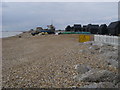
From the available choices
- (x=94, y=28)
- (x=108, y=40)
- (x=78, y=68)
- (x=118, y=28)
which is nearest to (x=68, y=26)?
(x=94, y=28)

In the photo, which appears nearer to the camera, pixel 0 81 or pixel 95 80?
pixel 95 80

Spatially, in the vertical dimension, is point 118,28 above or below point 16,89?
above

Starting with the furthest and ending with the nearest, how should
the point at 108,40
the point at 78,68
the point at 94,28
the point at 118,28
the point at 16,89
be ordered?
the point at 94,28, the point at 118,28, the point at 108,40, the point at 78,68, the point at 16,89

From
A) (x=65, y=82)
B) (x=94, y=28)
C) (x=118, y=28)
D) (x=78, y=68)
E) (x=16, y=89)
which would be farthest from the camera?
(x=94, y=28)

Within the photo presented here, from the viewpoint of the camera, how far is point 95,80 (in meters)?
5.73

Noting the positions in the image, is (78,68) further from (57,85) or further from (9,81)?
(9,81)

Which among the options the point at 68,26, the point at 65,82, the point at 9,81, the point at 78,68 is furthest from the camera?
the point at 68,26

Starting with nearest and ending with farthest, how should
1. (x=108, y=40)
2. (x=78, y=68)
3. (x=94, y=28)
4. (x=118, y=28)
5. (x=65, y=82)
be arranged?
(x=65, y=82), (x=78, y=68), (x=108, y=40), (x=118, y=28), (x=94, y=28)

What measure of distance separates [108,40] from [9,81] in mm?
13072

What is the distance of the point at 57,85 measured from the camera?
18.5 ft

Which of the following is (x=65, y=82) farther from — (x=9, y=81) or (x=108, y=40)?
(x=108, y=40)

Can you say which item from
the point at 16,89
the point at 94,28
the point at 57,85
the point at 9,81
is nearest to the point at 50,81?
the point at 57,85

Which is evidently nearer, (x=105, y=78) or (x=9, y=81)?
(x=105, y=78)

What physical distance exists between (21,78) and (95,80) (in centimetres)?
292
